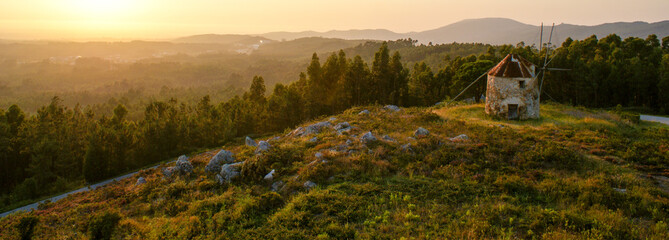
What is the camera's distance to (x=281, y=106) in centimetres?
5272

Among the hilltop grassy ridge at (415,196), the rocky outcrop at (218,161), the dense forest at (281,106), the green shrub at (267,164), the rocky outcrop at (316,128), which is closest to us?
the hilltop grassy ridge at (415,196)

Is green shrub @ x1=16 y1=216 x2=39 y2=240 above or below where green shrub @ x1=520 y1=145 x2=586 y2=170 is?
below

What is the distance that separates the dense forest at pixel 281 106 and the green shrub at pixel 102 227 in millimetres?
31128

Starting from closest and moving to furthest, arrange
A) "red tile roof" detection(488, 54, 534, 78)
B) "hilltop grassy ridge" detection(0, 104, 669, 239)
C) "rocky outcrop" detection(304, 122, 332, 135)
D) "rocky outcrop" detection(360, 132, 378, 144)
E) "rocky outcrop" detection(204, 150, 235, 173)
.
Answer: "hilltop grassy ridge" detection(0, 104, 669, 239), "rocky outcrop" detection(204, 150, 235, 173), "rocky outcrop" detection(360, 132, 378, 144), "rocky outcrop" detection(304, 122, 332, 135), "red tile roof" detection(488, 54, 534, 78)

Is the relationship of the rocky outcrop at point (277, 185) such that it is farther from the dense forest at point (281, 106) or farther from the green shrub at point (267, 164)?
the dense forest at point (281, 106)

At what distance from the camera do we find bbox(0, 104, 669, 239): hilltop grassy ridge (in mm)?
11102

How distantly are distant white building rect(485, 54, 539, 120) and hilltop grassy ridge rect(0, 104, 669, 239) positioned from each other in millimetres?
5760

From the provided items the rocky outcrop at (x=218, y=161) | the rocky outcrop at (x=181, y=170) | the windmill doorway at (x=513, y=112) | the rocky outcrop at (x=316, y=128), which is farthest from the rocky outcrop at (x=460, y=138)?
the rocky outcrop at (x=181, y=170)

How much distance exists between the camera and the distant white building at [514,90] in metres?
27.9

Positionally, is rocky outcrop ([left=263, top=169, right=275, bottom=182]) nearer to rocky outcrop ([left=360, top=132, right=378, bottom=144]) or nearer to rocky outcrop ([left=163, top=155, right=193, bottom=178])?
rocky outcrop ([left=360, top=132, right=378, bottom=144])

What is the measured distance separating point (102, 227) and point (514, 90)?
28760 millimetres

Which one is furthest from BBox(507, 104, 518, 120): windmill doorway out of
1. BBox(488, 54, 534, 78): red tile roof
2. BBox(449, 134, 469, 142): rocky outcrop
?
BBox(449, 134, 469, 142): rocky outcrop

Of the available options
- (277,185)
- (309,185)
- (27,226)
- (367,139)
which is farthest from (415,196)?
(27,226)

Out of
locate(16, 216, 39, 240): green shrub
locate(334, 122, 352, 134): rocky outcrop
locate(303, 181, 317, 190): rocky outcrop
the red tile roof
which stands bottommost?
locate(16, 216, 39, 240): green shrub
